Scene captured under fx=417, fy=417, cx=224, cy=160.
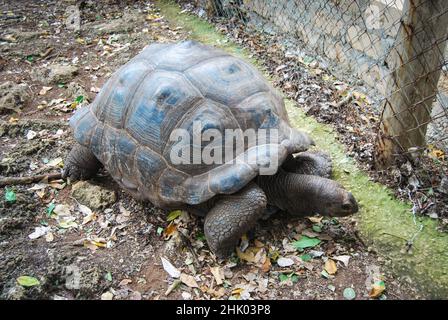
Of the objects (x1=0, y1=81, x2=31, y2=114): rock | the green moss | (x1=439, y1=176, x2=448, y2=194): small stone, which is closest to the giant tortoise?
the green moss

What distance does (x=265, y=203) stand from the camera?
9.39 ft

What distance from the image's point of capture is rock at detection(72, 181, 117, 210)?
3514 millimetres

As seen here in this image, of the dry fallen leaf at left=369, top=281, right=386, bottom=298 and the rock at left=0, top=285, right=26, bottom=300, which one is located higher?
the dry fallen leaf at left=369, top=281, right=386, bottom=298

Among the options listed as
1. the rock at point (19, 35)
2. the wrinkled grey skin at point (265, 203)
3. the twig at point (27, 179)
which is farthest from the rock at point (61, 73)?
the wrinkled grey skin at point (265, 203)

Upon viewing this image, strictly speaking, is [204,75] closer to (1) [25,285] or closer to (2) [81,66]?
(1) [25,285]

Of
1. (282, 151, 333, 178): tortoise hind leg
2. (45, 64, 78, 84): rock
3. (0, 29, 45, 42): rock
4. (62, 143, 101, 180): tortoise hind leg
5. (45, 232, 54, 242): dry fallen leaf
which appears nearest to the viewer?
(45, 232, 54, 242): dry fallen leaf

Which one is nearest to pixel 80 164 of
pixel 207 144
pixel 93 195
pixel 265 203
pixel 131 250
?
pixel 93 195

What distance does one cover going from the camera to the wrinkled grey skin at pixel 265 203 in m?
2.82

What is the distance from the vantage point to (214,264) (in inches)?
117

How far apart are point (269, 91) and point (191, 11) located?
452 centimetres

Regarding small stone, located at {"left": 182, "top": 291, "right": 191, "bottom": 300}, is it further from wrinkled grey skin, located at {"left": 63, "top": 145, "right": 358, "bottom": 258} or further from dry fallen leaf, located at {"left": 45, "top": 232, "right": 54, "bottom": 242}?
dry fallen leaf, located at {"left": 45, "top": 232, "right": 54, "bottom": 242}

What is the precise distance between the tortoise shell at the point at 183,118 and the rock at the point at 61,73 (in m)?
2.33

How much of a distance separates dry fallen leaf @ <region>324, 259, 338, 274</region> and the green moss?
0.36 m

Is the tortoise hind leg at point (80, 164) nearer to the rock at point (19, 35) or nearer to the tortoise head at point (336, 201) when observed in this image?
the tortoise head at point (336, 201)
